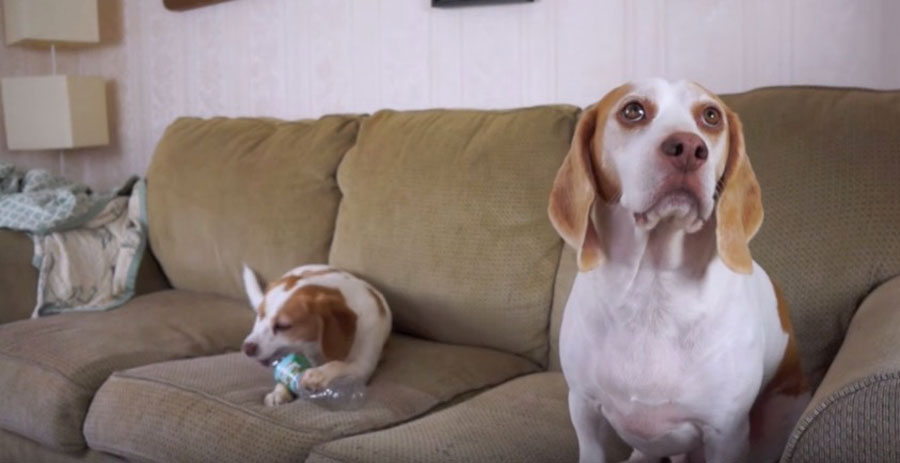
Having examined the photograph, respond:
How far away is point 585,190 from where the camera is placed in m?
1.16

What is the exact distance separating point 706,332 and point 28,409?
1441 mm

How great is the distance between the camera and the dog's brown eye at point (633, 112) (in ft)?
3.70

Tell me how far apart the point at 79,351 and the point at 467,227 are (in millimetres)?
865

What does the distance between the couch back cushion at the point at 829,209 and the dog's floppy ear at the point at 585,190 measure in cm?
53

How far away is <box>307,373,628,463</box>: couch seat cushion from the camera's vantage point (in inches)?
53.7

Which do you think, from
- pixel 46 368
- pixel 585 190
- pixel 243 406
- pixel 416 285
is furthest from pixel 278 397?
pixel 585 190

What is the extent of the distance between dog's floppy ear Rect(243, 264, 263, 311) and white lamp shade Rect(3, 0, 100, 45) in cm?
161

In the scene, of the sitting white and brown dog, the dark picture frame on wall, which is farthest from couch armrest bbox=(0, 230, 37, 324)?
the dark picture frame on wall

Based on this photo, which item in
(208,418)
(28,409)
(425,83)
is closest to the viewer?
(208,418)

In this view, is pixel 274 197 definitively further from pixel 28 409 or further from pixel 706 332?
pixel 706 332

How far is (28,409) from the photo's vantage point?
1.93 metres

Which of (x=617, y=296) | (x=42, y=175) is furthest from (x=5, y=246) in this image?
(x=617, y=296)

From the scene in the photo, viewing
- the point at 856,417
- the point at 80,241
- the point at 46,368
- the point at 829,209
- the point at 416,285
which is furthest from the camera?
the point at 80,241

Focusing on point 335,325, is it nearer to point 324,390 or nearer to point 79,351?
point 324,390
